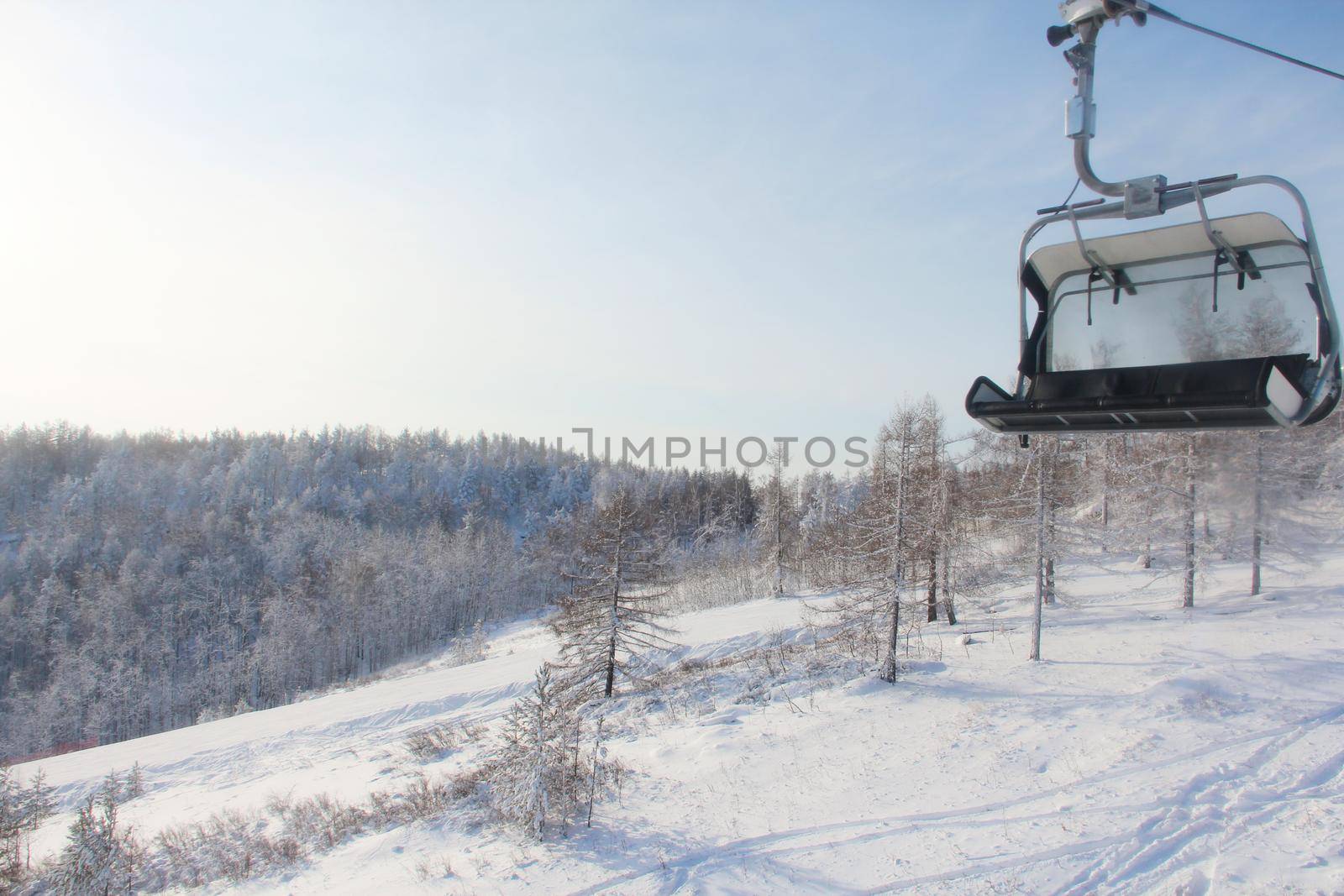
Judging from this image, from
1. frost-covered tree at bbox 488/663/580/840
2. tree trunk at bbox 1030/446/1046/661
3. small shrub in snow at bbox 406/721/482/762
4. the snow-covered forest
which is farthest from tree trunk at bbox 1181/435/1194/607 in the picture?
small shrub in snow at bbox 406/721/482/762

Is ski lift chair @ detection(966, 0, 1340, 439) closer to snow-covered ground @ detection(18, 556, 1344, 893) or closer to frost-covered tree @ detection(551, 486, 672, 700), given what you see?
snow-covered ground @ detection(18, 556, 1344, 893)

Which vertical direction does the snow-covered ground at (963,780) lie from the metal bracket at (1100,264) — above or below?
below

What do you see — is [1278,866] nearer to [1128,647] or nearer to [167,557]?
[1128,647]

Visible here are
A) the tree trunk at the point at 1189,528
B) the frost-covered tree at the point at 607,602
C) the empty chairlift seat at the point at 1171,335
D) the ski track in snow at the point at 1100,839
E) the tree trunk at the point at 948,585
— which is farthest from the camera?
the tree trunk at the point at 948,585

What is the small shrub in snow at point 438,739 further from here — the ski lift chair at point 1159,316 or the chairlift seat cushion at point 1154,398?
the ski lift chair at point 1159,316

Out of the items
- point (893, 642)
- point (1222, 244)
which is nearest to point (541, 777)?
point (1222, 244)

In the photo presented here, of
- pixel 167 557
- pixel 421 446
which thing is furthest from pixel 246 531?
pixel 421 446

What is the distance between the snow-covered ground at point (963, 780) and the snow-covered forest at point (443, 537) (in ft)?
9.53

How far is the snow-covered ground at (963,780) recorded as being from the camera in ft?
30.1

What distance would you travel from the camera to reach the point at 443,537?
80.5 m

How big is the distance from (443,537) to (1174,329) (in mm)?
83394

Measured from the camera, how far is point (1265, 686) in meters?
16.3

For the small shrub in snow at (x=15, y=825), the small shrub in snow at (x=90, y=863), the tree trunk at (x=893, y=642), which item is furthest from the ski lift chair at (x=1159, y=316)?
the small shrub in snow at (x=15, y=825)

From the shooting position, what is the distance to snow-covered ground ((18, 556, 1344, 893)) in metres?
9.17
